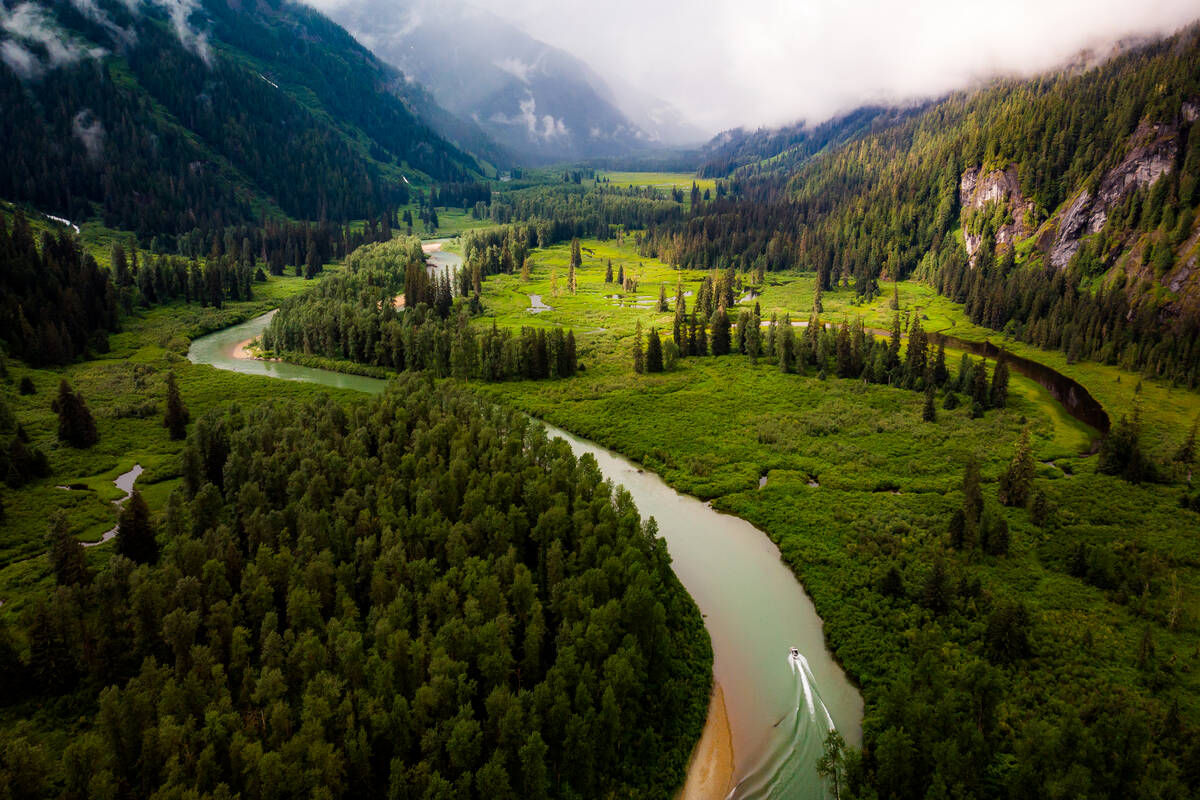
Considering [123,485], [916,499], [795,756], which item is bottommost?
[795,756]

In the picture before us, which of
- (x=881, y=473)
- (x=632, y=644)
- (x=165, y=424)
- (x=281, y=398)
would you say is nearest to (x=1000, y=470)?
(x=881, y=473)

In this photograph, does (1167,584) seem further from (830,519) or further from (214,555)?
(214,555)

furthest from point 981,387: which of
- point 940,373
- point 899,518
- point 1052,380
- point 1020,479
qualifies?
point 899,518

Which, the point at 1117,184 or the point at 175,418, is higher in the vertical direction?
the point at 1117,184

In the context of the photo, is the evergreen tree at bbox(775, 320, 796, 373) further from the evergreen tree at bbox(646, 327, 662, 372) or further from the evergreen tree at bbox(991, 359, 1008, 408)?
the evergreen tree at bbox(991, 359, 1008, 408)

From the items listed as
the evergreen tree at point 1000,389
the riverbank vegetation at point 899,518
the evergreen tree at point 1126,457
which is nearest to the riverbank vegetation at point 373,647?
the riverbank vegetation at point 899,518

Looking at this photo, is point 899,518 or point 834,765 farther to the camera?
point 899,518

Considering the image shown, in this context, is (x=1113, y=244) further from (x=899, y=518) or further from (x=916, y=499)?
(x=899, y=518)
